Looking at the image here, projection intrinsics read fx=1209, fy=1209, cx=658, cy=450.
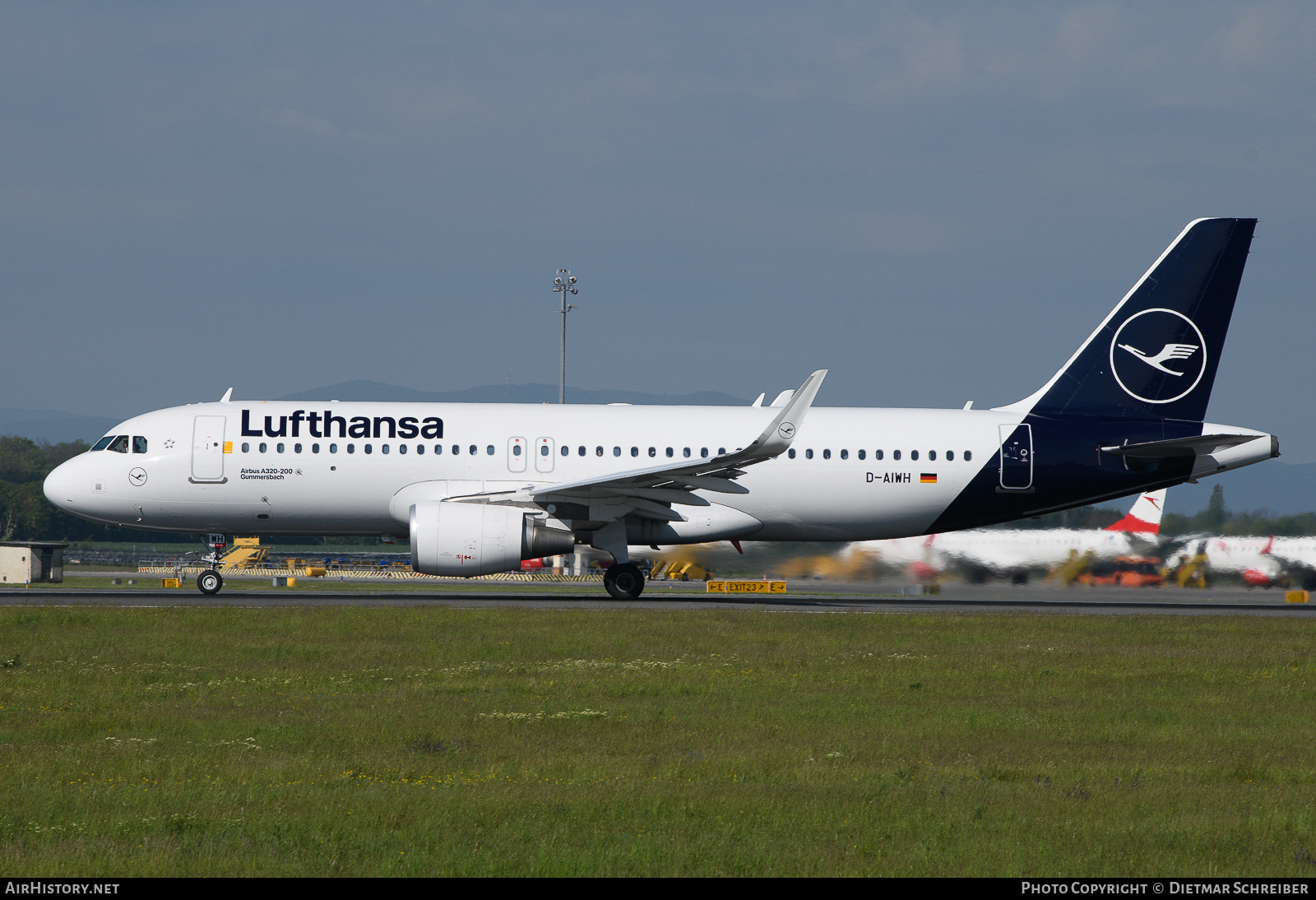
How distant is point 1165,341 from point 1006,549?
256 inches

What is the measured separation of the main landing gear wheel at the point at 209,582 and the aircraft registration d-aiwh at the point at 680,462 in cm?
5

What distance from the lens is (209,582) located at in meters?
26.5

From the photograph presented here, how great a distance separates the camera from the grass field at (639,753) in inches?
279

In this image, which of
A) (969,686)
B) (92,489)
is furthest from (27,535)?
(969,686)

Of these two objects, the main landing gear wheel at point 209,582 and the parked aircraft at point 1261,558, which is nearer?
the main landing gear wheel at point 209,582

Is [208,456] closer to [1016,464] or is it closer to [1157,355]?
[1016,464]

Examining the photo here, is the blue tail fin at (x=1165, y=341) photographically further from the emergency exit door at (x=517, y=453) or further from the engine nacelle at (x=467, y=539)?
the engine nacelle at (x=467, y=539)

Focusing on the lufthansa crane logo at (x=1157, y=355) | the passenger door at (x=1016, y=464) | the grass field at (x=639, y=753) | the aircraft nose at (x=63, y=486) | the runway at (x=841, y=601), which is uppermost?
the lufthansa crane logo at (x=1157, y=355)

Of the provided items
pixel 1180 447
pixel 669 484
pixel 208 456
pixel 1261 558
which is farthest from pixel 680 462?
pixel 1261 558

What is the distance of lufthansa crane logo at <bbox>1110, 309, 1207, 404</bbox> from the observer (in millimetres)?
27797

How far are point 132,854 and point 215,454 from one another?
20.1 m

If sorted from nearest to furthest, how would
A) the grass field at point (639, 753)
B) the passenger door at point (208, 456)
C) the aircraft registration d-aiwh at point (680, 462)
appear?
the grass field at point (639, 753)
the aircraft registration d-aiwh at point (680, 462)
the passenger door at point (208, 456)

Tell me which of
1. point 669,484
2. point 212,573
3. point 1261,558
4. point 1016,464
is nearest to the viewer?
point 669,484

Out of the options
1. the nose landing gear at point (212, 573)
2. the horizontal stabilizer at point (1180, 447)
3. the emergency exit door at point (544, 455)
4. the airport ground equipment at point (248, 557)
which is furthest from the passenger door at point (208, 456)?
the airport ground equipment at point (248, 557)
